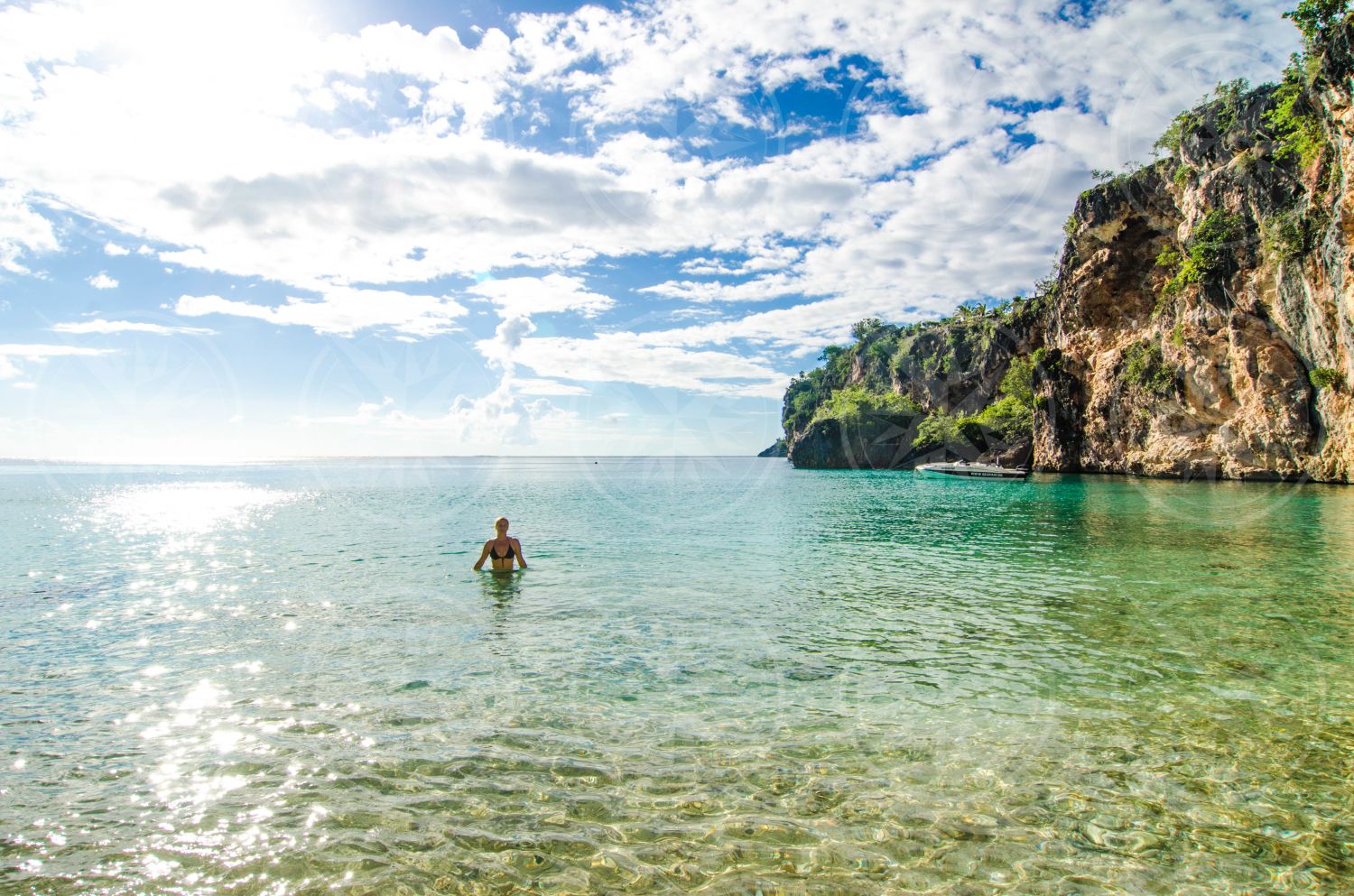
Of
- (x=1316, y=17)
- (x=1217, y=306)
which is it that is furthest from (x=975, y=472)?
(x=1316, y=17)

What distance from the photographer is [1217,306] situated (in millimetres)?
49750

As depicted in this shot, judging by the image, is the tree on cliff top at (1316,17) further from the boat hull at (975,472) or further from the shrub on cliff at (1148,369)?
the boat hull at (975,472)

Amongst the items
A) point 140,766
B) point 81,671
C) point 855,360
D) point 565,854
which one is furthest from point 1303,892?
point 855,360

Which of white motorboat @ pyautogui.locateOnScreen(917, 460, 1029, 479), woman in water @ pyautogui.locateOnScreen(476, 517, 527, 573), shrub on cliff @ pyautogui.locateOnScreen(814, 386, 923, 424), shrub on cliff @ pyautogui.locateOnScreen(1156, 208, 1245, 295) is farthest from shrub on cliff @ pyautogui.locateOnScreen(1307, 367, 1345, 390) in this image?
shrub on cliff @ pyautogui.locateOnScreen(814, 386, 923, 424)

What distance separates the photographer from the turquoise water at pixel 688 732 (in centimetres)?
477

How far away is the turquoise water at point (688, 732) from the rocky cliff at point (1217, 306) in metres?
33.2

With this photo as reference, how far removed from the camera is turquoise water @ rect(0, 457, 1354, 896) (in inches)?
188

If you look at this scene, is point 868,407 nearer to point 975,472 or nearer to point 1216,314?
point 975,472

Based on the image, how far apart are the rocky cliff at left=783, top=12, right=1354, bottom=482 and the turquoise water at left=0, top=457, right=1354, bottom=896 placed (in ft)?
109

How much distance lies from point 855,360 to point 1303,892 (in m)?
149

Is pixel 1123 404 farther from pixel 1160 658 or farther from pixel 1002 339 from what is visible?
pixel 1160 658

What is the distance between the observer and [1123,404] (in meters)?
63.1

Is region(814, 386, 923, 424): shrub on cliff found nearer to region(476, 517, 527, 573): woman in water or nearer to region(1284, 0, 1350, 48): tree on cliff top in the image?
region(1284, 0, 1350, 48): tree on cliff top

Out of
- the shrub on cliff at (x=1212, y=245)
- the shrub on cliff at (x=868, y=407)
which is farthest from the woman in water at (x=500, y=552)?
the shrub on cliff at (x=868, y=407)
